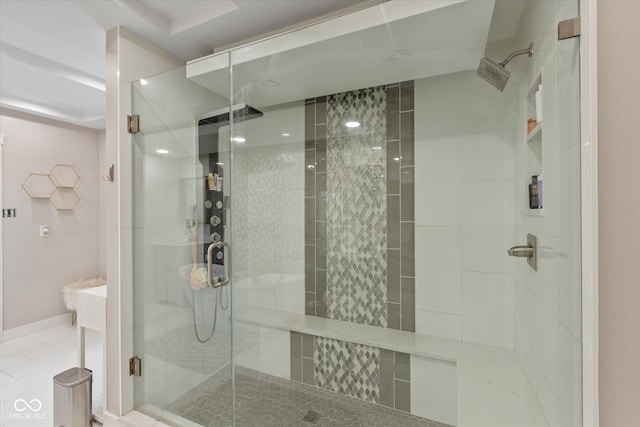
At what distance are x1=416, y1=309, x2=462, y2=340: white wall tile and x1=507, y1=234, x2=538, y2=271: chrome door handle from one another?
1.73 ft

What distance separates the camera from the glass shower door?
6.03 ft

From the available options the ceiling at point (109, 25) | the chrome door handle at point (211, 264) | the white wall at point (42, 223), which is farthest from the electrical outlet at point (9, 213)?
the chrome door handle at point (211, 264)

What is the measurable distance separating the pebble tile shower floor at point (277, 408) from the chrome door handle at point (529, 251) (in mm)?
1037

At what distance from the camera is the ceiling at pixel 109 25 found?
5.35 feet

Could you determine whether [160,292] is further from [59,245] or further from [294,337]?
[59,245]

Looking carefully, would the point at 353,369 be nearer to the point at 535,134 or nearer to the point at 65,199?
the point at 535,134

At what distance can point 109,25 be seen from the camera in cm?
174

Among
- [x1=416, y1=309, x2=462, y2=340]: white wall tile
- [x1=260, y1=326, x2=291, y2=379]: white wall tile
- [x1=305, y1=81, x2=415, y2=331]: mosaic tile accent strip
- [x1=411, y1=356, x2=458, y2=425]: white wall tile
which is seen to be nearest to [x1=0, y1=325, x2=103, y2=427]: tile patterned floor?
[x1=260, y1=326, x2=291, y2=379]: white wall tile

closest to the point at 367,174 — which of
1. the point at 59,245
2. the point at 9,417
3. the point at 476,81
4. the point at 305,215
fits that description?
the point at 305,215

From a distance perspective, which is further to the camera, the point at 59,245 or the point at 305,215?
the point at 59,245

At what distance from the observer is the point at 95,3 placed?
1.57 metres

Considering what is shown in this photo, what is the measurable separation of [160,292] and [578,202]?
2.09 meters

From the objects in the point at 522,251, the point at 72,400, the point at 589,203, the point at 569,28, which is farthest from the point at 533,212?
the point at 72,400

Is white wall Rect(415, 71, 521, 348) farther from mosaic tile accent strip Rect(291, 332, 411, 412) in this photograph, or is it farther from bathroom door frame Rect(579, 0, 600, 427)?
bathroom door frame Rect(579, 0, 600, 427)
